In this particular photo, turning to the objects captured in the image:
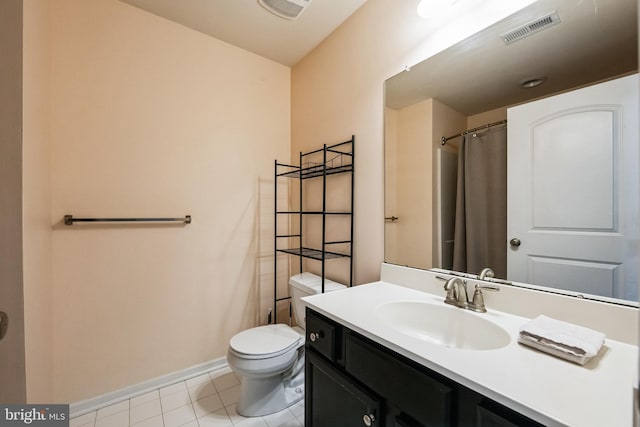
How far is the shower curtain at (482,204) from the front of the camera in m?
1.05

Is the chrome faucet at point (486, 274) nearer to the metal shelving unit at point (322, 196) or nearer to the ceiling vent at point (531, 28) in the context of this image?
the metal shelving unit at point (322, 196)

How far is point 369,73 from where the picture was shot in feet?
5.15

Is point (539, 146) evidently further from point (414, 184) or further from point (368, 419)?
point (368, 419)

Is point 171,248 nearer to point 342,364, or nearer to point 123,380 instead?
point 123,380

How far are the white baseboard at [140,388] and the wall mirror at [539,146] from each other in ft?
5.48

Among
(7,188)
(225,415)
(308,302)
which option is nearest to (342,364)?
(308,302)

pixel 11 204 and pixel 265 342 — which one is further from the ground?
pixel 11 204

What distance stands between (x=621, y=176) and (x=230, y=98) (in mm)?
2139

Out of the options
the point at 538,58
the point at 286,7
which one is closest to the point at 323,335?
the point at 538,58

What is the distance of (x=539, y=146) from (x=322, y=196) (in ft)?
4.19

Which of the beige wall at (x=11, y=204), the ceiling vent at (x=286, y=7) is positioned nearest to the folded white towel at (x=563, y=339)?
the beige wall at (x=11, y=204)

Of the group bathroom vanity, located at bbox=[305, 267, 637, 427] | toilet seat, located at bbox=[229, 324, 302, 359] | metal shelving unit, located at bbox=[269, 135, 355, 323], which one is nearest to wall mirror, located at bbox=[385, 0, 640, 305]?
bathroom vanity, located at bbox=[305, 267, 637, 427]

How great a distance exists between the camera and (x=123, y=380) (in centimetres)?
163

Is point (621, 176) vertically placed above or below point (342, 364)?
above
